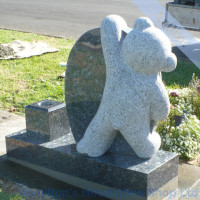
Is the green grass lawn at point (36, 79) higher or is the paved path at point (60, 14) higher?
the paved path at point (60, 14)

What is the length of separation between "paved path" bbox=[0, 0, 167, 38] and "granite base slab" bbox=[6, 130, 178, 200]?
7.54 meters

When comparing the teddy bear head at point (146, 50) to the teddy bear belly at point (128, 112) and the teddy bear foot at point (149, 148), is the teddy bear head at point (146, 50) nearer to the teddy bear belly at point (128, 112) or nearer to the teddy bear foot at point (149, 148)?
the teddy bear belly at point (128, 112)

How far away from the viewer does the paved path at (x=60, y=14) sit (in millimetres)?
13016

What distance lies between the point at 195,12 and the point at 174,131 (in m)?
5.96

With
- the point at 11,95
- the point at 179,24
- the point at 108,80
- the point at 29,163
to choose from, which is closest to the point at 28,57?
the point at 11,95

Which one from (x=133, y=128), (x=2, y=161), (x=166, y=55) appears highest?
(x=166, y=55)

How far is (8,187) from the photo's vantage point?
430cm

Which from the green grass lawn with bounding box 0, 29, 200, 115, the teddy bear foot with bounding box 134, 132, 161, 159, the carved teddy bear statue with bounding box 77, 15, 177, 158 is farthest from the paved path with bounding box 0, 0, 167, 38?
the teddy bear foot with bounding box 134, 132, 161, 159

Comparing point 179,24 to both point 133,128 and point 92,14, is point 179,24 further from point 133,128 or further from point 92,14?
point 133,128

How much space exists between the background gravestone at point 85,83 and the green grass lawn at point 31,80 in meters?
2.26

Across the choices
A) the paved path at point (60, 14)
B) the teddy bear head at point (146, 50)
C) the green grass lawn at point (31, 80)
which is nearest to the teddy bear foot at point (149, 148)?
the teddy bear head at point (146, 50)

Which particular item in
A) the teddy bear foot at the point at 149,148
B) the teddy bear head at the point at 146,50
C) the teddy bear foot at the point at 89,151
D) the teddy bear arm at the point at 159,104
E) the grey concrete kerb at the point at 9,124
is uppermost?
the teddy bear head at the point at 146,50

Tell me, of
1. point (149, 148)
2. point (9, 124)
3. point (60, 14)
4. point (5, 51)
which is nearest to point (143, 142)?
point (149, 148)

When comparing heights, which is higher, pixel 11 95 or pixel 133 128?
pixel 133 128
